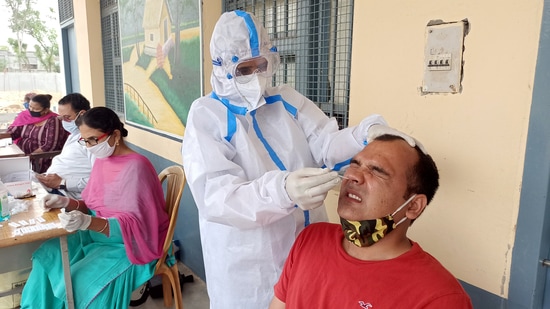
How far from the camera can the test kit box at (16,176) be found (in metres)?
2.26

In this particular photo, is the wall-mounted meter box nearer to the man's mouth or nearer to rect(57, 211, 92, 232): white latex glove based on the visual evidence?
the man's mouth

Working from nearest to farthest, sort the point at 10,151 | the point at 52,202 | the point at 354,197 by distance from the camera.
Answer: the point at 354,197
the point at 52,202
the point at 10,151

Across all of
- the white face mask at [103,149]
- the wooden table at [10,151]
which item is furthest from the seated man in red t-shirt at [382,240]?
the wooden table at [10,151]

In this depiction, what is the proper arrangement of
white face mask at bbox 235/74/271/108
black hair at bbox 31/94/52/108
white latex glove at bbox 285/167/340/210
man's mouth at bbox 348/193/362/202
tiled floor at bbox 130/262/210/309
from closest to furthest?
white latex glove at bbox 285/167/340/210 → man's mouth at bbox 348/193/362/202 → white face mask at bbox 235/74/271/108 → tiled floor at bbox 130/262/210/309 → black hair at bbox 31/94/52/108

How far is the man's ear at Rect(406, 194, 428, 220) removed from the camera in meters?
1.01

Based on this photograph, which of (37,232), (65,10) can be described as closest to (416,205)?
(37,232)

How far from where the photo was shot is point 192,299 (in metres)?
2.71

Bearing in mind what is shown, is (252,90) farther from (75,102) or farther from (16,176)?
(75,102)

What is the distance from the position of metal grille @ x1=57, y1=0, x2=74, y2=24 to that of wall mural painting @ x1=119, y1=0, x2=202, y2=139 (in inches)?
82.1

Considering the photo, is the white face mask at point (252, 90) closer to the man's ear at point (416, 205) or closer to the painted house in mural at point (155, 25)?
the man's ear at point (416, 205)

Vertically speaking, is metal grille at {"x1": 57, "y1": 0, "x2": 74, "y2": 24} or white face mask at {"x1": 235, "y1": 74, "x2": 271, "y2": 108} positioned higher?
metal grille at {"x1": 57, "y1": 0, "x2": 74, "y2": 24}

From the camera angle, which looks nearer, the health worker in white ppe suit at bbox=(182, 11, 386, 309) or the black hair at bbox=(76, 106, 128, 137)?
the health worker in white ppe suit at bbox=(182, 11, 386, 309)

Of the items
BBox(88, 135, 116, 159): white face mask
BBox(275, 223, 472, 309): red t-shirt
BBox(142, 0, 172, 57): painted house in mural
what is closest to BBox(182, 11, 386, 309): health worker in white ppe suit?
BBox(275, 223, 472, 309): red t-shirt

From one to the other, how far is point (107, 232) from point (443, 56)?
67.4 inches
